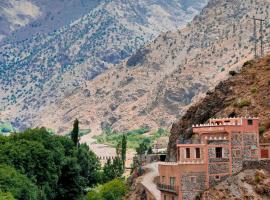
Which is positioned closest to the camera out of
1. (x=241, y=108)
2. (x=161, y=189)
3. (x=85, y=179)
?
(x=161, y=189)

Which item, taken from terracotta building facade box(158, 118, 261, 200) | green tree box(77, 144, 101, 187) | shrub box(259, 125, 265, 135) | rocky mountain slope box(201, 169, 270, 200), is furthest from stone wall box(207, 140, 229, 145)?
green tree box(77, 144, 101, 187)

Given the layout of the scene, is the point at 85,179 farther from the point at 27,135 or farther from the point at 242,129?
the point at 242,129

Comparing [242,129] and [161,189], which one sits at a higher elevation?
[242,129]

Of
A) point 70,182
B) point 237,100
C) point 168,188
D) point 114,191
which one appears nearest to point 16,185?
point 114,191

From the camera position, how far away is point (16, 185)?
10075 centimetres

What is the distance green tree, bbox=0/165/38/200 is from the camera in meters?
99.8

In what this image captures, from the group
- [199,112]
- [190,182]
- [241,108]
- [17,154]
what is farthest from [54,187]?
[190,182]

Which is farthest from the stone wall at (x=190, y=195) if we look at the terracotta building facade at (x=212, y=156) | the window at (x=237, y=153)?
the window at (x=237, y=153)

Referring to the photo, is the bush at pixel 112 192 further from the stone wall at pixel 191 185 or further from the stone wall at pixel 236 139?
the stone wall at pixel 236 139

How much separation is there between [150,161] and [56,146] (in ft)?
66.7

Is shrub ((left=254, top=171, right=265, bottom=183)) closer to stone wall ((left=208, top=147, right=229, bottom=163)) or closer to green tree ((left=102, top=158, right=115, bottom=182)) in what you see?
stone wall ((left=208, top=147, right=229, bottom=163))

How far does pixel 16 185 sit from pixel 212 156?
3677 cm

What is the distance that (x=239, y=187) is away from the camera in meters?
68.8

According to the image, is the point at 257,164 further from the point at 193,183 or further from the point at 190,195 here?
the point at 190,195
